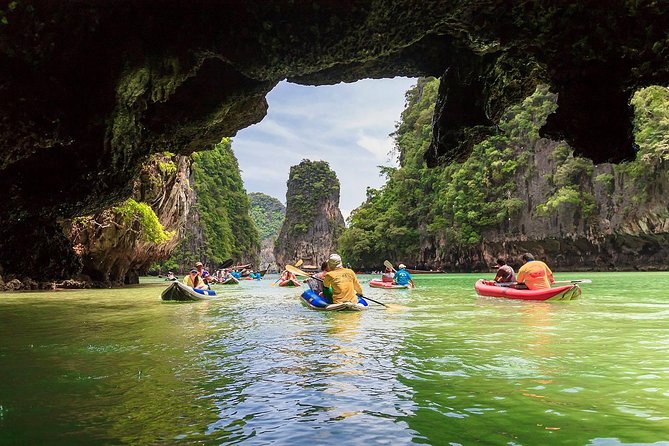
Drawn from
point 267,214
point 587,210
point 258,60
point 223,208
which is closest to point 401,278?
point 258,60

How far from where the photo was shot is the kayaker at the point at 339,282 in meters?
10.1

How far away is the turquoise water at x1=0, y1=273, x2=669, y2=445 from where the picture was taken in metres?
2.85

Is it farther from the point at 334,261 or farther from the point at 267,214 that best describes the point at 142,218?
the point at 267,214

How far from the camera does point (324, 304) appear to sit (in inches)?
404

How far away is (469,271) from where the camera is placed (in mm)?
47500

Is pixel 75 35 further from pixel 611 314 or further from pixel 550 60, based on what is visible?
pixel 611 314

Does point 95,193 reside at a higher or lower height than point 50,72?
lower

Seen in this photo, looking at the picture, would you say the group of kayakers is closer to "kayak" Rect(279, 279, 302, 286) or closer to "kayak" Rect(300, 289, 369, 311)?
"kayak" Rect(300, 289, 369, 311)

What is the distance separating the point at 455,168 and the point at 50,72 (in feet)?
143

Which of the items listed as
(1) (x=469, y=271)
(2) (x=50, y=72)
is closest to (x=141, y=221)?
(2) (x=50, y=72)

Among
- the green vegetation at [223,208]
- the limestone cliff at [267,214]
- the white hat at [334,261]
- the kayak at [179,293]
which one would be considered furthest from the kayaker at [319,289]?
the limestone cliff at [267,214]

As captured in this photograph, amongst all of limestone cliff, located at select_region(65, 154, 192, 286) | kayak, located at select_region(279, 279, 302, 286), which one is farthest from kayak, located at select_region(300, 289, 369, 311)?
kayak, located at select_region(279, 279, 302, 286)

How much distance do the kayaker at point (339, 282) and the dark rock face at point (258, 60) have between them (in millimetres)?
4058

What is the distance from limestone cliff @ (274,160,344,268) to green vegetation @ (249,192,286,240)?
197ft
